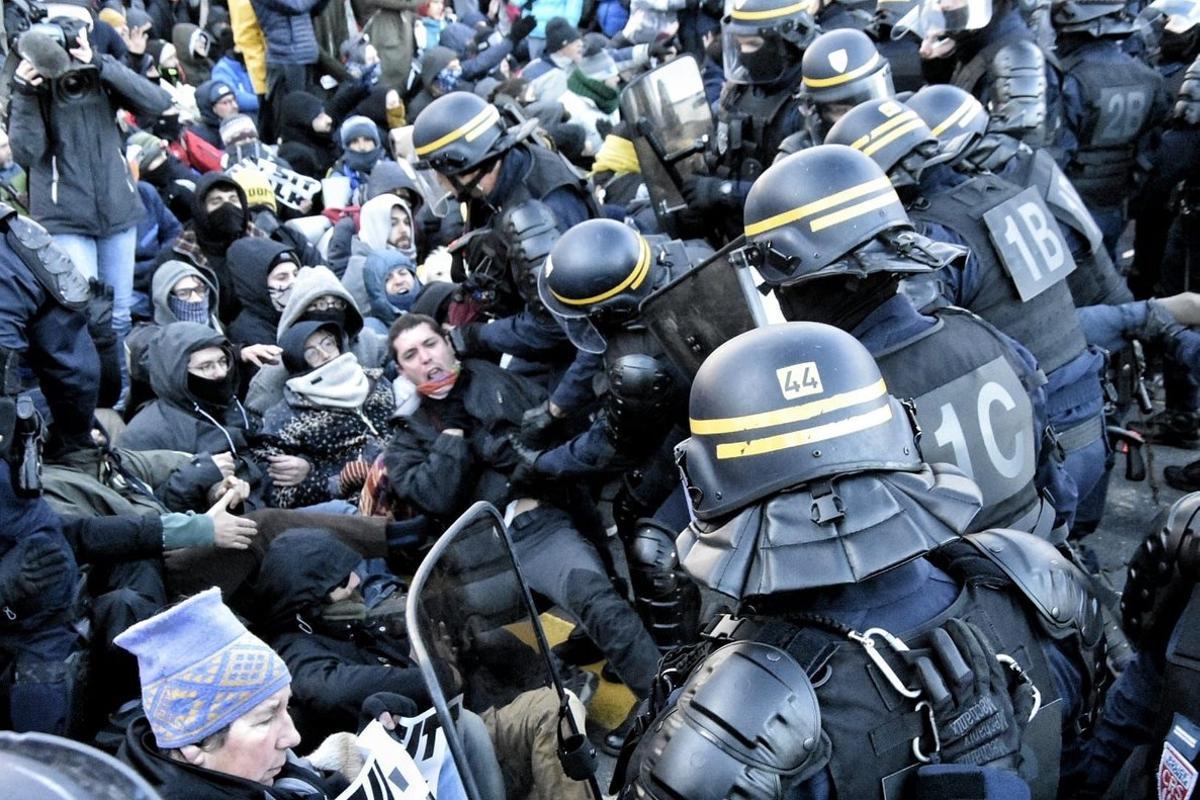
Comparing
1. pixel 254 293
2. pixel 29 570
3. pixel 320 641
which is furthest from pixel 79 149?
pixel 320 641

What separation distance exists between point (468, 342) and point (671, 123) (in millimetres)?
1934

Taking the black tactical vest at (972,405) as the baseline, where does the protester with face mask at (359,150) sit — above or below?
below

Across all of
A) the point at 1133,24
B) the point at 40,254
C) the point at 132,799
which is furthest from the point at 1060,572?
the point at 1133,24

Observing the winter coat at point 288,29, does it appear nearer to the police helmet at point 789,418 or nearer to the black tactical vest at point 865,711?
the police helmet at point 789,418

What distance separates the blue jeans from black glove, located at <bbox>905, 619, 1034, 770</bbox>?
18.6 ft

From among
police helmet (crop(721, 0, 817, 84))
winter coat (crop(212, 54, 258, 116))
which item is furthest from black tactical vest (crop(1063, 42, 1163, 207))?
winter coat (crop(212, 54, 258, 116))

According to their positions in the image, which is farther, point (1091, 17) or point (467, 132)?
point (1091, 17)

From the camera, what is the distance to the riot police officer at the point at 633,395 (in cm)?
399

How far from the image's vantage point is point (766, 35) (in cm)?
592

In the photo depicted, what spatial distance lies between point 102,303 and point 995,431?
3979 mm

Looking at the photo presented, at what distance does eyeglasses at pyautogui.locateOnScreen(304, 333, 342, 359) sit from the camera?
571 centimetres

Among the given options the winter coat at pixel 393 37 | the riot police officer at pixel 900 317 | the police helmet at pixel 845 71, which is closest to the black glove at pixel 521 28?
the winter coat at pixel 393 37

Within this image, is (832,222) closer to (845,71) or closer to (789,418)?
(789,418)

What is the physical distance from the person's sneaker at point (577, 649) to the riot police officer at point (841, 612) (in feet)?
8.17
